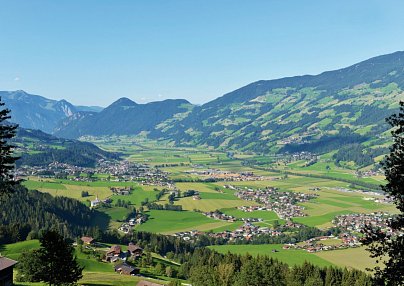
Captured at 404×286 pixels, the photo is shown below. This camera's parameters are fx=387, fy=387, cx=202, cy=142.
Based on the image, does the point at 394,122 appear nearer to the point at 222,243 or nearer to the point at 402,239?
the point at 402,239

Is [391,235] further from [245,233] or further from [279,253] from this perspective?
[245,233]

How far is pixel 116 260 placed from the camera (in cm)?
10412

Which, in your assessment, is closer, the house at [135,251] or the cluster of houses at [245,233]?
the house at [135,251]

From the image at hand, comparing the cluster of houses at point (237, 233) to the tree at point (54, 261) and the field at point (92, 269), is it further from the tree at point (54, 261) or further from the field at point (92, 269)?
the tree at point (54, 261)

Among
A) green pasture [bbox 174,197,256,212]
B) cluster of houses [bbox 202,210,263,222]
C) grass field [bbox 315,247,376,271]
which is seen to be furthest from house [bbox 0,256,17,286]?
green pasture [bbox 174,197,256,212]

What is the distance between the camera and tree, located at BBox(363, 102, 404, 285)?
64.3ft

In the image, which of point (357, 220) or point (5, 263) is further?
point (357, 220)

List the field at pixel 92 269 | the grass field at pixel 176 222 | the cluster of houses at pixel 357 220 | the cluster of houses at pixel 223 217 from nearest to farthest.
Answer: the field at pixel 92 269 → the cluster of houses at pixel 357 220 → the grass field at pixel 176 222 → the cluster of houses at pixel 223 217

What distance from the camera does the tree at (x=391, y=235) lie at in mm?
19594

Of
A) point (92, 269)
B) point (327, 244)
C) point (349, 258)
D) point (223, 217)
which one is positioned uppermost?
point (92, 269)

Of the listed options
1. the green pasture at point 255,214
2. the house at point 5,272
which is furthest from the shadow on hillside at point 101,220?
the house at point 5,272

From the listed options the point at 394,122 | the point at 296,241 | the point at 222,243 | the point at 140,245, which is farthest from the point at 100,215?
the point at 394,122

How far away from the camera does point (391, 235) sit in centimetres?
2161

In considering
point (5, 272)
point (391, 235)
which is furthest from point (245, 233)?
point (391, 235)
